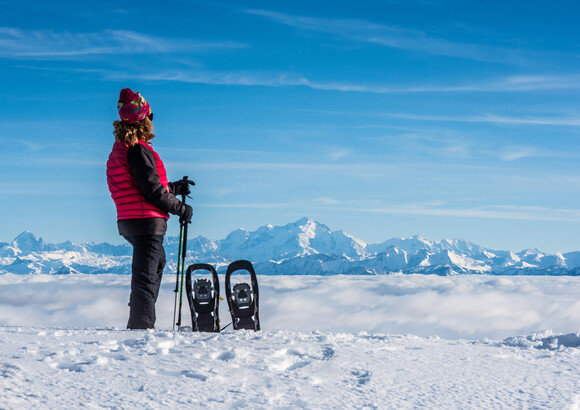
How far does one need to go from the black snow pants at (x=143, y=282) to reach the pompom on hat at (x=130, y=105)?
3.95ft

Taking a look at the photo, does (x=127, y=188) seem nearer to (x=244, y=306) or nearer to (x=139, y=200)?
(x=139, y=200)

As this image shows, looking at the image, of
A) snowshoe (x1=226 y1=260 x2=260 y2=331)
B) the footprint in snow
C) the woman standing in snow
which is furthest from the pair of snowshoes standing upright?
the footprint in snow

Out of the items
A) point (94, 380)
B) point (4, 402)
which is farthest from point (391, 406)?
point (4, 402)

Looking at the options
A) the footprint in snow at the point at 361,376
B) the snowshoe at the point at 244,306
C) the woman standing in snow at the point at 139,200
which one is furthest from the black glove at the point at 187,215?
the footprint in snow at the point at 361,376

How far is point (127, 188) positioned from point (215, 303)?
60.0 inches

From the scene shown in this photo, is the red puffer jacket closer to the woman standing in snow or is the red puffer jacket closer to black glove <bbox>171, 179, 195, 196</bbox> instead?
the woman standing in snow

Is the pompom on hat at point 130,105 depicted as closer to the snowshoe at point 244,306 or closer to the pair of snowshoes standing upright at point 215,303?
the pair of snowshoes standing upright at point 215,303

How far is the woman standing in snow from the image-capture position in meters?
5.11

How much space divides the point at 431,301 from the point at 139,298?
389 inches

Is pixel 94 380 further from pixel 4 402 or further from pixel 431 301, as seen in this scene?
pixel 431 301

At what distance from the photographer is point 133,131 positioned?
5.18m

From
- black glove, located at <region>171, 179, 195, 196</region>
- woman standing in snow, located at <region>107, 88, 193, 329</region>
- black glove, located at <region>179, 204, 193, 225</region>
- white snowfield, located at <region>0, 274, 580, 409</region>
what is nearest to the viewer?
white snowfield, located at <region>0, 274, 580, 409</region>

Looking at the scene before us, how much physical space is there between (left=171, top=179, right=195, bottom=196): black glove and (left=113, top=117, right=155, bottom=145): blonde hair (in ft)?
2.16

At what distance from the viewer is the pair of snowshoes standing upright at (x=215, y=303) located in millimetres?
5520
